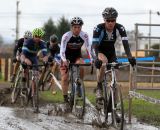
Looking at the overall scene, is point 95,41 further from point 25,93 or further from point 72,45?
point 25,93

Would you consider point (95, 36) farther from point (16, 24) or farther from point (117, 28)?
point (16, 24)

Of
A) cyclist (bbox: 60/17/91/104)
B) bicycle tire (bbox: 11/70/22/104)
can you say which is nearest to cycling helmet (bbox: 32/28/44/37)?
bicycle tire (bbox: 11/70/22/104)

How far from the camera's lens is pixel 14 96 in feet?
47.1

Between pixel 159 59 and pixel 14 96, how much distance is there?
1312cm

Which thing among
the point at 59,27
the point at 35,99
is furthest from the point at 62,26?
the point at 35,99

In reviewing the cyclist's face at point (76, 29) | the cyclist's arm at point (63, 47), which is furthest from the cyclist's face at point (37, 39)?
the cyclist's face at point (76, 29)

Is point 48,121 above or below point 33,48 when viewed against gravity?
below

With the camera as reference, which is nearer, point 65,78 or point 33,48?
point 65,78

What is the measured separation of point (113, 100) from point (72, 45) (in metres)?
2.72

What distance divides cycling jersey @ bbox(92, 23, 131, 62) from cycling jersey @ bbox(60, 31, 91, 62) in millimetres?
1378

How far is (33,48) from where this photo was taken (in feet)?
47.1

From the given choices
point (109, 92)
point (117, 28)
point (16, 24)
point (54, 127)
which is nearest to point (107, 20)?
point (117, 28)

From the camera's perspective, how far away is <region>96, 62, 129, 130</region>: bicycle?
928 centimetres

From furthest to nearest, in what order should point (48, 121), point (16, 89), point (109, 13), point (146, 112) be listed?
point (16, 89)
point (146, 112)
point (48, 121)
point (109, 13)
